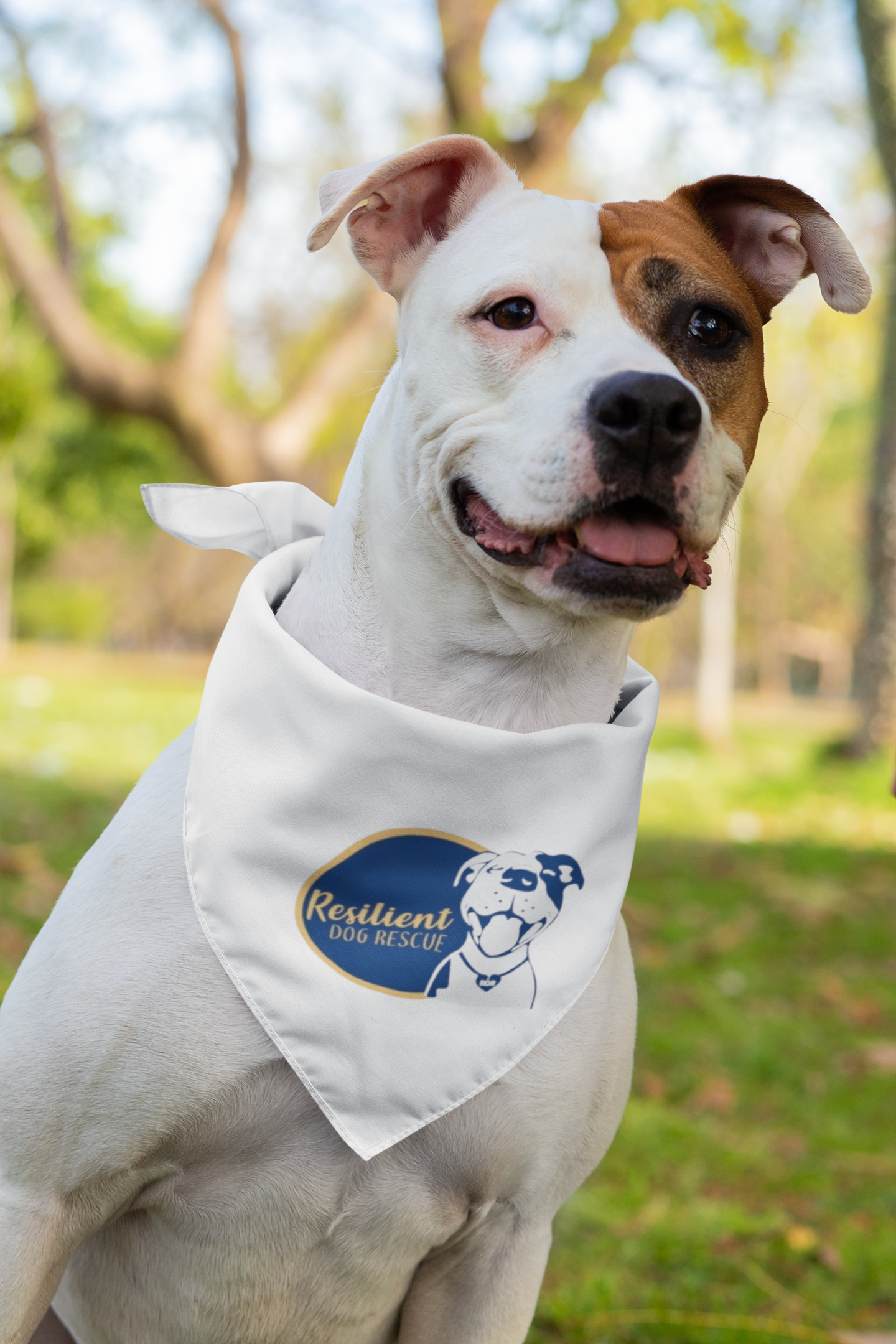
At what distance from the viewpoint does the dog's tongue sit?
1.93m

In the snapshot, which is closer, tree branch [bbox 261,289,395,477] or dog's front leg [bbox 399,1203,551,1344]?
dog's front leg [bbox 399,1203,551,1344]

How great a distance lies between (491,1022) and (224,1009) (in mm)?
464

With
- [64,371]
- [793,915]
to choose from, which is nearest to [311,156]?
[64,371]

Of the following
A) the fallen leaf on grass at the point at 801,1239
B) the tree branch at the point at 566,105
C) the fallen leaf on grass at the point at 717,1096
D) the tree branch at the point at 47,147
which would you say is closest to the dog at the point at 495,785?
the fallen leaf on grass at the point at 801,1239

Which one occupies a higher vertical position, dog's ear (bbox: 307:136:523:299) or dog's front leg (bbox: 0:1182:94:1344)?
dog's ear (bbox: 307:136:523:299)

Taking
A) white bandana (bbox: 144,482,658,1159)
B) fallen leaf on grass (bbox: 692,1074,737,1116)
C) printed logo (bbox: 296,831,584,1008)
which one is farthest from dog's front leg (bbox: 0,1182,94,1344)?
fallen leaf on grass (bbox: 692,1074,737,1116)

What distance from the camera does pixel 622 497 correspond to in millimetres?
1898

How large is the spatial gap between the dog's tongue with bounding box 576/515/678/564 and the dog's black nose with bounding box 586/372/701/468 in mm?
119

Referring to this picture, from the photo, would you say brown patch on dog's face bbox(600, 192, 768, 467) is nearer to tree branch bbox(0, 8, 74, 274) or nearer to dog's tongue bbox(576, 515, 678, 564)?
dog's tongue bbox(576, 515, 678, 564)

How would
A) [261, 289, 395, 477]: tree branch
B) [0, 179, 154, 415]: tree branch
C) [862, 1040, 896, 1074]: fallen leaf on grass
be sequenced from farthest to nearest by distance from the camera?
[261, 289, 395, 477]: tree branch
[0, 179, 154, 415]: tree branch
[862, 1040, 896, 1074]: fallen leaf on grass

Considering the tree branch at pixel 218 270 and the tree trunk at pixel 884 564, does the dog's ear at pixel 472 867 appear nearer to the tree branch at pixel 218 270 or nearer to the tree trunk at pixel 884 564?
the tree trunk at pixel 884 564

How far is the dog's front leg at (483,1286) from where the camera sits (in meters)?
2.12

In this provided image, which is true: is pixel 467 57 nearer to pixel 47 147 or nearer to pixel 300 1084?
pixel 47 147

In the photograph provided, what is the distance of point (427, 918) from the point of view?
208 centimetres
